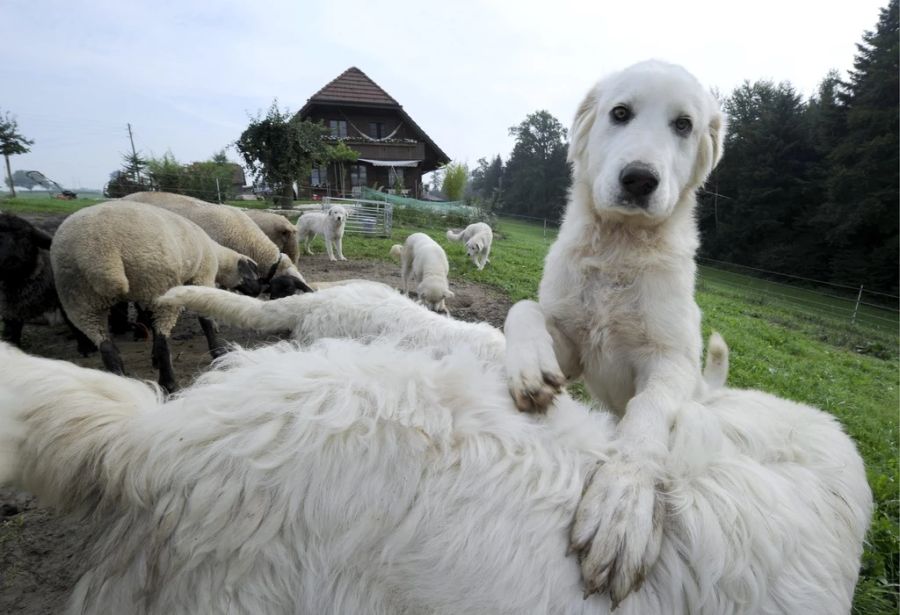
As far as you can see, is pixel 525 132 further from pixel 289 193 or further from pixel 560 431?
pixel 560 431

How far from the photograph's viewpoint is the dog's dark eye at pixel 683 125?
8.18 feet

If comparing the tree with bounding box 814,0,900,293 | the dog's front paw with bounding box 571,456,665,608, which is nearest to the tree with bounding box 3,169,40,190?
the dog's front paw with bounding box 571,456,665,608

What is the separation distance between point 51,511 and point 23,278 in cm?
490

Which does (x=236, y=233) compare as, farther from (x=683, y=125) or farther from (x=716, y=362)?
(x=716, y=362)

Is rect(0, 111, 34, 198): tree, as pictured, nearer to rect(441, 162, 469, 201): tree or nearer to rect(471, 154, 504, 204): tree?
rect(441, 162, 469, 201): tree

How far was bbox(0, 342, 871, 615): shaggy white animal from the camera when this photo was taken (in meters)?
1.04

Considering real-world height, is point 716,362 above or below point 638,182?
below

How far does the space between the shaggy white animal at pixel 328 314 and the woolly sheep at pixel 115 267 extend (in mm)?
601

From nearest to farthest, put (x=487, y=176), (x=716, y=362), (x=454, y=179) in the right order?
(x=716, y=362), (x=454, y=179), (x=487, y=176)

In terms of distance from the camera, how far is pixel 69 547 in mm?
2391

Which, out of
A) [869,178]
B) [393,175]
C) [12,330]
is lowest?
[12,330]

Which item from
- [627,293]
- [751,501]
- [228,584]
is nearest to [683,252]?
[627,293]

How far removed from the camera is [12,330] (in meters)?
5.83

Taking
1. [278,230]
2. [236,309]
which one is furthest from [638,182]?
[278,230]
